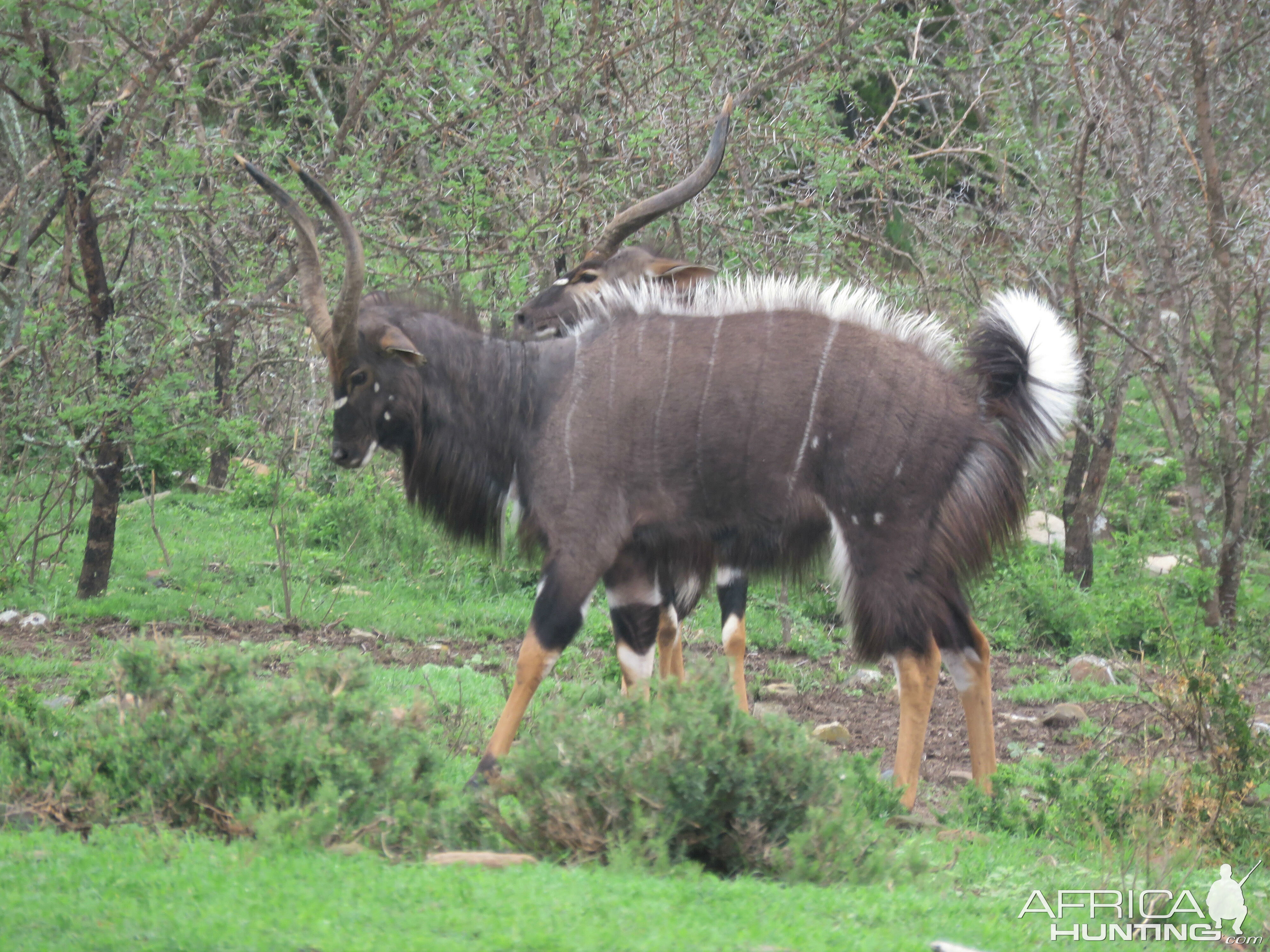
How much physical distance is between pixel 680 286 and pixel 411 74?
284 cm

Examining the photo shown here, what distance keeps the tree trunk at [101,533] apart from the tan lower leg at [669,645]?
329cm

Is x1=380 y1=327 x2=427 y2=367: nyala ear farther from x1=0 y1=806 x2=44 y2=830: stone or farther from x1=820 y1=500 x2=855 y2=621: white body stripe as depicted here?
x1=0 y1=806 x2=44 y2=830: stone

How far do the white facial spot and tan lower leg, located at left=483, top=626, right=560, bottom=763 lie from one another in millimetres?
568

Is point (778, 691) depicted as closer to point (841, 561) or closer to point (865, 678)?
point (865, 678)

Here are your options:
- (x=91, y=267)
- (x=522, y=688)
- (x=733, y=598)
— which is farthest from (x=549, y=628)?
(x=91, y=267)

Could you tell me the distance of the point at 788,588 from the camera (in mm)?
7832

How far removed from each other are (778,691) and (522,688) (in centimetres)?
228

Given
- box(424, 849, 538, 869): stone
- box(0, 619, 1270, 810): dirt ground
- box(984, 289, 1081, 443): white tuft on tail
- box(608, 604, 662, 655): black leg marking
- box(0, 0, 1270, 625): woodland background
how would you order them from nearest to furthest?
1. box(424, 849, 538, 869): stone
2. box(984, 289, 1081, 443): white tuft on tail
3. box(608, 604, 662, 655): black leg marking
4. box(0, 619, 1270, 810): dirt ground
5. box(0, 0, 1270, 625): woodland background

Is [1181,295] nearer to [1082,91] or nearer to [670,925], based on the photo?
[1082,91]

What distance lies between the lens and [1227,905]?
373cm

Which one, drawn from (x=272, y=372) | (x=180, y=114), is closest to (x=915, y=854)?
(x=180, y=114)

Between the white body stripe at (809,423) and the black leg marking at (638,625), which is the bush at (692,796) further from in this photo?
the black leg marking at (638,625)

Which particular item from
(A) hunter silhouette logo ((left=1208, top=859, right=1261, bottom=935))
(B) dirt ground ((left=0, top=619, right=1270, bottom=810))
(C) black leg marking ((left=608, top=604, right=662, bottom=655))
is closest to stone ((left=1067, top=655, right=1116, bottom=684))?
(B) dirt ground ((left=0, top=619, right=1270, bottom=810))

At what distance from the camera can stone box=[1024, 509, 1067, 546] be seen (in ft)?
32.0
